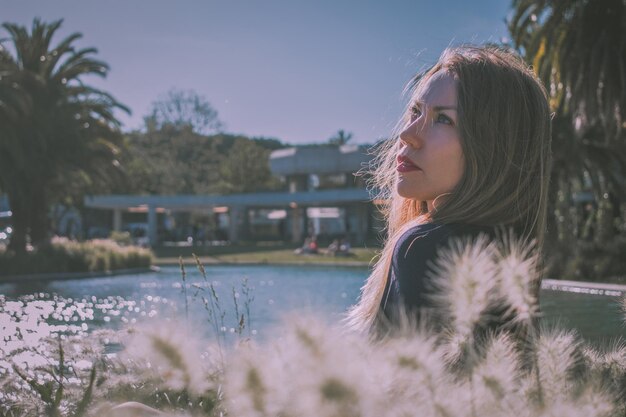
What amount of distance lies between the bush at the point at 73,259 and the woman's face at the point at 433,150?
1891cm

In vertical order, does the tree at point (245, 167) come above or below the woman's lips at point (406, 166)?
above

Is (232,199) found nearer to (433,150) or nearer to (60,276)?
(60,276)

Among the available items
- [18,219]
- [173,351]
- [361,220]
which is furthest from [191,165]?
[173,351]

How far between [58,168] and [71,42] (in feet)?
13.1

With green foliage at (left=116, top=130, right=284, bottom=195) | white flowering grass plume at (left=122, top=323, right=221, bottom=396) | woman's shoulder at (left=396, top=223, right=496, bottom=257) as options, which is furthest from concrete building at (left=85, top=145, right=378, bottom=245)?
white flowering grass plume at (left=122, top=323, right=221, bottom=396)

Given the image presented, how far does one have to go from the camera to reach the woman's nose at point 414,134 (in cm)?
159

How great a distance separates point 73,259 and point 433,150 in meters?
20.6

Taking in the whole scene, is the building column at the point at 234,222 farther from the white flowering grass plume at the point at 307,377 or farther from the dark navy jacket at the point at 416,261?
the white flowering grass plume at the point at 307,377

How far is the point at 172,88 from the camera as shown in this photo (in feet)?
208

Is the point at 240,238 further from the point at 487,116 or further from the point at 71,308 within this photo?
the point at 487,116

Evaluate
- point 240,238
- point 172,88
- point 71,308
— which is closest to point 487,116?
point 71,308

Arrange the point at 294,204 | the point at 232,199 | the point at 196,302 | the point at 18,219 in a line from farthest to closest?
1. the point at 294,204
2. the point at 232,199
3. the point at 18,219
4. the point at 196,302

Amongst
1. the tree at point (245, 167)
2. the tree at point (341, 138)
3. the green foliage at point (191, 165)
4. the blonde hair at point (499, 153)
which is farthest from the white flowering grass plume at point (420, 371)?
the tree at point (341, 138)

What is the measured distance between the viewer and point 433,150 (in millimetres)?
1583
